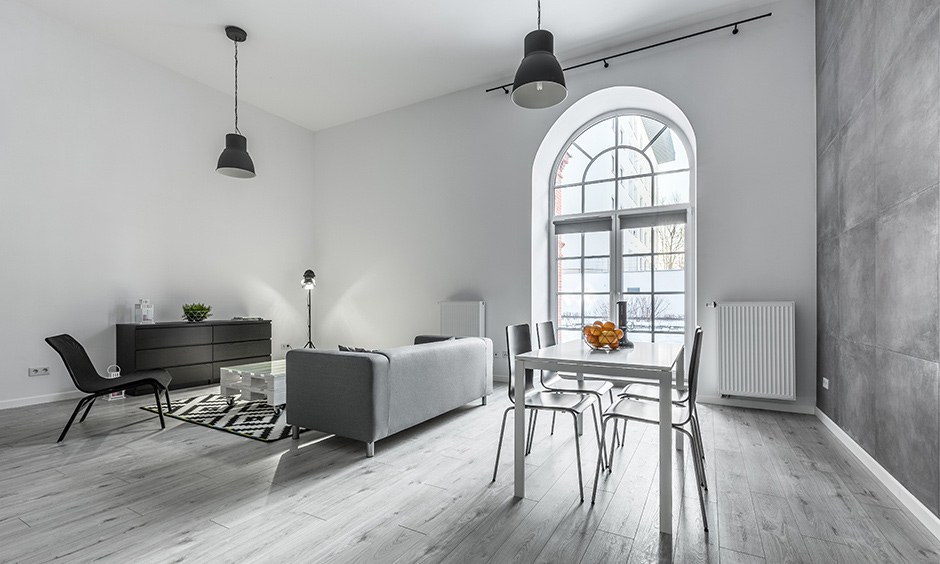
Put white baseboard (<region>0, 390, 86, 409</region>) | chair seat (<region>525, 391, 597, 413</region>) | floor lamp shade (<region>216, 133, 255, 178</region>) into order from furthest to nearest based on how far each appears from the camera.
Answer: floor lamp shade (<region>216, 133, 255, 178</region>) → white baseboard (<region>0, 390, 86, 409</region>) → chair seat (<region>525, 391, 597, 413</region>)

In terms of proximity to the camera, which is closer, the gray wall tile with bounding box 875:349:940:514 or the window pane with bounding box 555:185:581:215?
the gray wall tile with bounding box 875:349:940:514

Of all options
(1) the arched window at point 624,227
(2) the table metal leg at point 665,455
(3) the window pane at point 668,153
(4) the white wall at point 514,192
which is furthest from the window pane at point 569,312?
(2) the table metal leg at point 665,455

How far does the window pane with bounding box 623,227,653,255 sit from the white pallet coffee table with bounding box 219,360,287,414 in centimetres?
384

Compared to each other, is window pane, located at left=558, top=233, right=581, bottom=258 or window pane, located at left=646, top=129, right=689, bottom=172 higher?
window pane, located at left=646, top=129, right=689, bottom=172

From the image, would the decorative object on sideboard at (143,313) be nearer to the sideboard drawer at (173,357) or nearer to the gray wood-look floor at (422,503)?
the sideboard drawer at (173,357)

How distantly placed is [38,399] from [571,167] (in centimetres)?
630

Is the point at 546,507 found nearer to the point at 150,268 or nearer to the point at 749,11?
the point at 749,11

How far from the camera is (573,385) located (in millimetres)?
3166

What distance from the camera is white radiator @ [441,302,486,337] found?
566 cm

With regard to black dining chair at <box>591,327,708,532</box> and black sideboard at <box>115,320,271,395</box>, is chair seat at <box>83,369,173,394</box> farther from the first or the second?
black dining chair at <box>591,327,708,532</box>

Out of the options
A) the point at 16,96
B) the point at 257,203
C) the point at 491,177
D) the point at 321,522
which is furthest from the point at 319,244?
the point at 321,522

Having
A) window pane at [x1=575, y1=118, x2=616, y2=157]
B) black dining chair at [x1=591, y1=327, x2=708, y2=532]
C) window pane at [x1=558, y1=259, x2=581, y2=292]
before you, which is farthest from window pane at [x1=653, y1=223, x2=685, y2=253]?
black dining chair at [x1=591, y1=327, x2=708, y2=532]

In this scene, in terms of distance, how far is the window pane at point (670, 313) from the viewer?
4922 millimetres

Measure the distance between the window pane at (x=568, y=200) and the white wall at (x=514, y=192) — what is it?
54 cm
